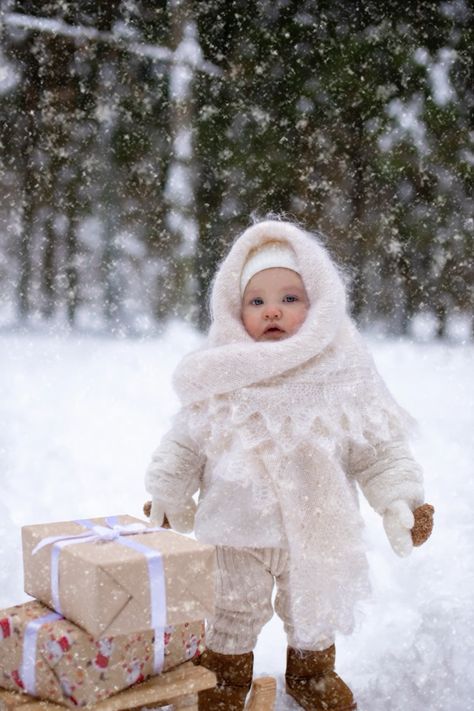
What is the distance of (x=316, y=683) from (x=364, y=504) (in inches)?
29.1

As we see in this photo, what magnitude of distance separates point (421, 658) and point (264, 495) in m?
0.50

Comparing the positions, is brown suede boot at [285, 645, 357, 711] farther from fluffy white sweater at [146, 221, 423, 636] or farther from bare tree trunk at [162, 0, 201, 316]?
bare tree trunk at [162, 0, 201, 316]

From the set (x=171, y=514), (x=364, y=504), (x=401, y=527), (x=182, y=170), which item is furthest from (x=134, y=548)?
(x=182, y=170)

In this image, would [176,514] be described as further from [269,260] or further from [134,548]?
[269,260]

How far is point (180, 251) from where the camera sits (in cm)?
200

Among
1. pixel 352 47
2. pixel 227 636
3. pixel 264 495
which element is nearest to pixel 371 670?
pixel 227 636

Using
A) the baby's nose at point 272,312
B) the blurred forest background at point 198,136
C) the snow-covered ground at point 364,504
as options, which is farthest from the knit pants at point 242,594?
the blurred forest background at point 198,136

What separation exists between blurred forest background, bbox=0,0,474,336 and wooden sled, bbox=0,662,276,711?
3.74ft

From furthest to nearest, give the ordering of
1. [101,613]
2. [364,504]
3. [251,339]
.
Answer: [364,504] → [251,339] → [101,613]

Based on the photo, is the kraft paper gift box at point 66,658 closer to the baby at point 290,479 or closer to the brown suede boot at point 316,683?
the baby at point 290,479

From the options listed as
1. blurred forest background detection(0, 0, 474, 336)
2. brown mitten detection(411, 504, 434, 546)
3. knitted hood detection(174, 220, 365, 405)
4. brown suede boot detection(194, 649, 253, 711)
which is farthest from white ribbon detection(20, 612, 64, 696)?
blurred forest background detection(0, 0, 474, 336)

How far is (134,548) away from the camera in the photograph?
3.05ft

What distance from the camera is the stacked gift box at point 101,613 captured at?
88cm

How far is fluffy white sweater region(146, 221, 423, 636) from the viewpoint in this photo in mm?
1168
